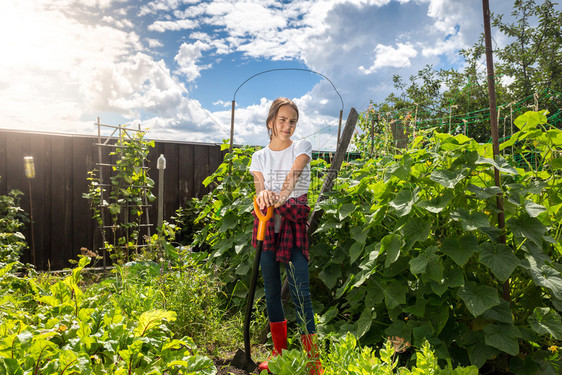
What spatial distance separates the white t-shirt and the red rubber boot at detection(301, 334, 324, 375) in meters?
0.72

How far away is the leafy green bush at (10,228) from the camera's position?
3.96m

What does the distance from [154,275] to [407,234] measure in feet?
7.49

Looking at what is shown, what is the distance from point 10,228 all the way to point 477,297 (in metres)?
4.78

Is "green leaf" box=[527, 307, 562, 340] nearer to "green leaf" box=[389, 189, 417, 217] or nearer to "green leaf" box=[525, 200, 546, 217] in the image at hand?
"green leaf" box=[525, 200, 546, 217]

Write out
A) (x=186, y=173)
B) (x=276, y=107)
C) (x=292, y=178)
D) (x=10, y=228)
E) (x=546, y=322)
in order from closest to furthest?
(x=546, y=322) < (x=292, y=178) < (x=276, y=107) < (x=10, y=228) < (x=186, y=173)

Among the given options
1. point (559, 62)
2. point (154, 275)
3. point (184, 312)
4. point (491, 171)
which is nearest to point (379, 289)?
point (491, 171)

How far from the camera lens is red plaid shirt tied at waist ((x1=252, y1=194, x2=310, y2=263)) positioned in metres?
2.03

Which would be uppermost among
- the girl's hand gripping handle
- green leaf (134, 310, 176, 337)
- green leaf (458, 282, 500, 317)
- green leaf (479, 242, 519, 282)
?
the girl's hand gripping handle

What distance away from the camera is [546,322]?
1646 millimetres

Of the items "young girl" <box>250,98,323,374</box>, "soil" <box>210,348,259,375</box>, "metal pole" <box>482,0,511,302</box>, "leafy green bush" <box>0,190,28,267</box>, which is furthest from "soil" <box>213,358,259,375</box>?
"leafy green bush" <box>0,190,28,267</box>

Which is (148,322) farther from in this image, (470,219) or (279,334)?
(470,219)

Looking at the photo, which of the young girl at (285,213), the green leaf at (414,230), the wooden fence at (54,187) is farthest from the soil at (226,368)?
the wooden fence at (54,187)

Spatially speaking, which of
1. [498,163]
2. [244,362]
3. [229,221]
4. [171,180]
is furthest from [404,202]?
[171,180]

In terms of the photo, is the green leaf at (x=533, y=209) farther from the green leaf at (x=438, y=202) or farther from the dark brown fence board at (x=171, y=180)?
the dark brown fence board at (x=171, y=180)
